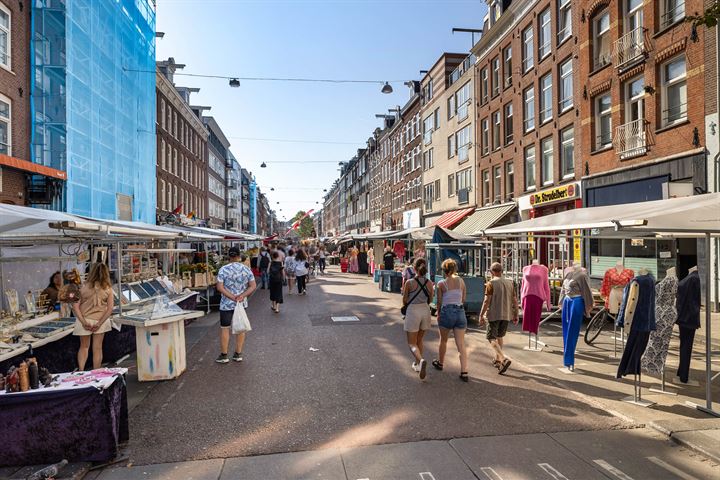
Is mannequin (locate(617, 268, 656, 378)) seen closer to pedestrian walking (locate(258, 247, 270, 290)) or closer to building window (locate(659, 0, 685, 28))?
building window (locate(659, 0, 685, 28))

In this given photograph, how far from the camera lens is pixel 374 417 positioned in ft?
17.6

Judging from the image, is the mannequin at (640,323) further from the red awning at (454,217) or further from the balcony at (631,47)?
the red awning at (454,217)

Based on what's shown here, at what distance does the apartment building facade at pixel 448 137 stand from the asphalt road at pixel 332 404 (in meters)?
23.0

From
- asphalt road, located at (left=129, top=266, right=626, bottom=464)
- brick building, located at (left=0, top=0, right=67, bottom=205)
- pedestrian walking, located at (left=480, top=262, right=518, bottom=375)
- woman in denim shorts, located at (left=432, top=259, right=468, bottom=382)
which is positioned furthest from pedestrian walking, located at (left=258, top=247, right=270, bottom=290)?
woman in denim shorts, located at (left=432, top=259, right=468, bottom=382)

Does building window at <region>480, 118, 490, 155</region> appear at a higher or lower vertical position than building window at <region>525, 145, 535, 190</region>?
higher

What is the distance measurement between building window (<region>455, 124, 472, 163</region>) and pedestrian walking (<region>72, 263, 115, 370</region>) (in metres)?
26.9

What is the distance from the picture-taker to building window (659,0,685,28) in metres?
14.3

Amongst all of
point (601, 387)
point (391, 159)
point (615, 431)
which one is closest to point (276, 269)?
point (601, 387)

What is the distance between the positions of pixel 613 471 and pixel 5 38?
2141cm

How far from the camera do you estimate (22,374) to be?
14.4ft

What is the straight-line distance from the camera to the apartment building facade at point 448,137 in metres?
30.9

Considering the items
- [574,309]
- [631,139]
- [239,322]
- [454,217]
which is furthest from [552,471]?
[454,217]

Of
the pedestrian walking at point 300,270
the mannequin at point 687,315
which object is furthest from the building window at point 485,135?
the mannequin at point 687,315

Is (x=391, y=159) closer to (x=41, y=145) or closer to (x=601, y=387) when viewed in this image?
(x=41, y=145)
